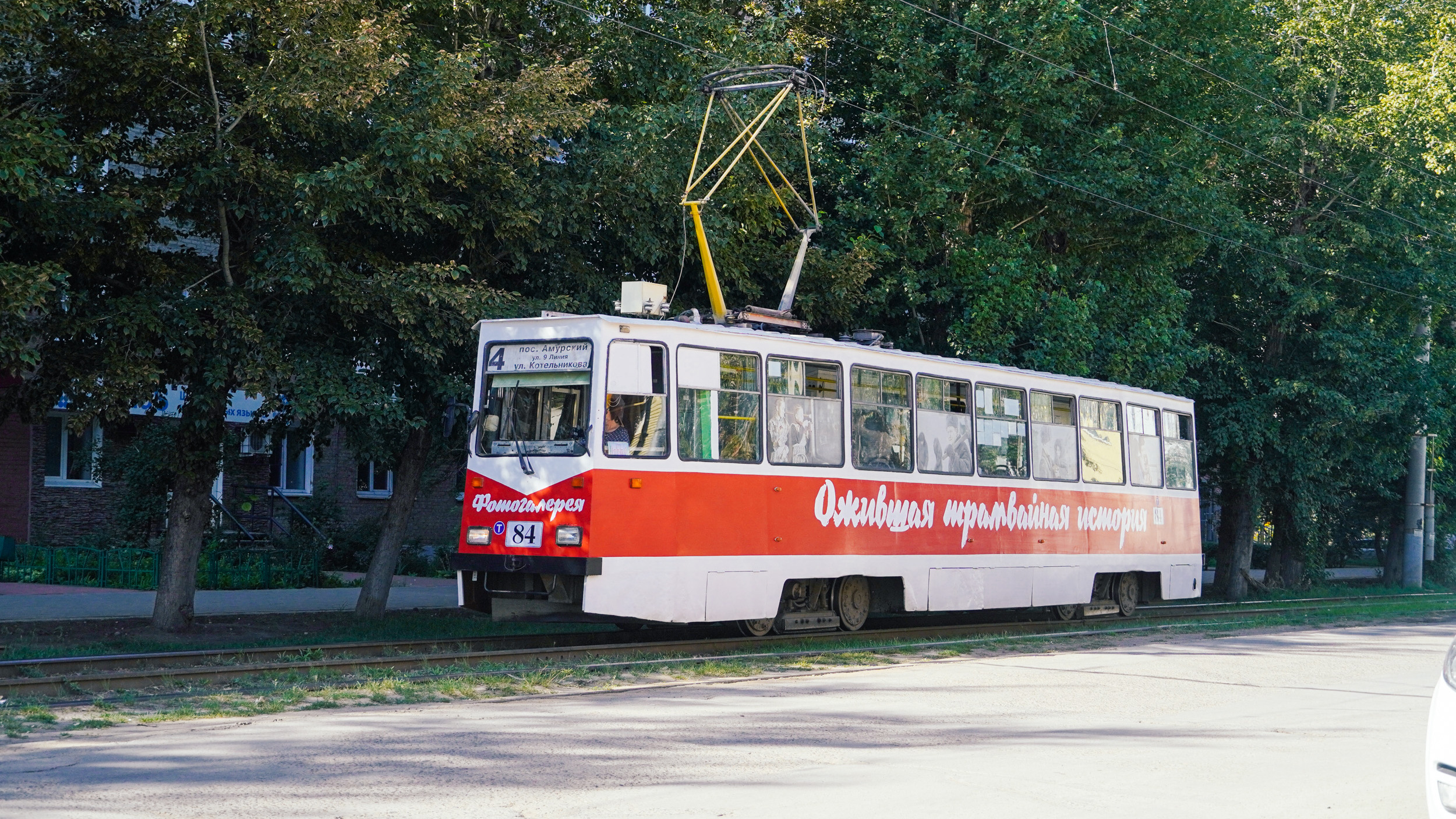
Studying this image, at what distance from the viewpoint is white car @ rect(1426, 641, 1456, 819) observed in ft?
17.2

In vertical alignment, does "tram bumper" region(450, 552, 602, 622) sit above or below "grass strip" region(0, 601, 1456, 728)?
above

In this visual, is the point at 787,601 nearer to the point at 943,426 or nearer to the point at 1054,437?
the point at 943,426

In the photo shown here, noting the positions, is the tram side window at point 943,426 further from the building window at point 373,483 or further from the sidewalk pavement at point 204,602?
the building window at point 373,483

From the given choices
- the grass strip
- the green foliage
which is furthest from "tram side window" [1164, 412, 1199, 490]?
the grass strip

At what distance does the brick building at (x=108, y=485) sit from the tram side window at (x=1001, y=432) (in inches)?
323

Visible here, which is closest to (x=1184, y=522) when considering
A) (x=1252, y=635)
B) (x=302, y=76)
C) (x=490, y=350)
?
(x=1252, y=635)

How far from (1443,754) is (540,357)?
31.1 ft

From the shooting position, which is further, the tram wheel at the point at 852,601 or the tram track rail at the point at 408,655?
the tram wheel at the point at 852,601

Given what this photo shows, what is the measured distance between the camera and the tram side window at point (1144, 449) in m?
20.4

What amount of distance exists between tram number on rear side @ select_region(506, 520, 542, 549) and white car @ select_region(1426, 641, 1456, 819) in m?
8.80

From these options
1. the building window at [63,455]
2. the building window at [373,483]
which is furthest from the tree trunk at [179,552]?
the building window at [373,483]

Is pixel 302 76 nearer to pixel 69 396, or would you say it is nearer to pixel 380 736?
pixel 69 396

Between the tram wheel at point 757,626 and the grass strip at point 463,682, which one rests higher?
the tram wheel at point 757,626

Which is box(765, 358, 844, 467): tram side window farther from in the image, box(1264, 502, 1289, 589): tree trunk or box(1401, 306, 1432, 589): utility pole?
box(1401, 306, 1432, 589): utility pole
